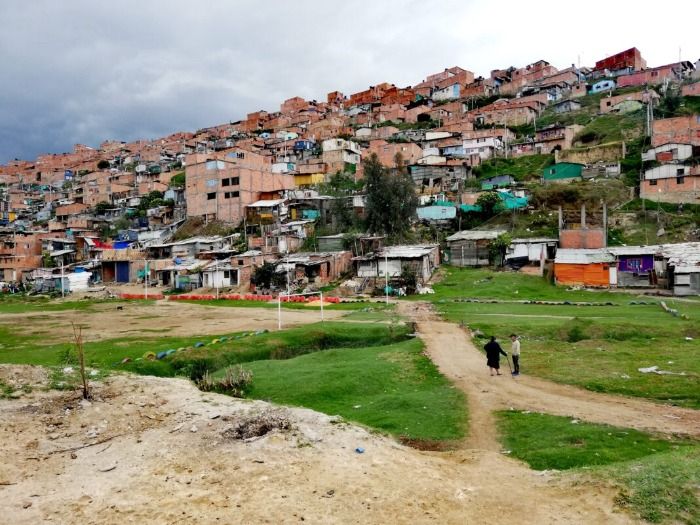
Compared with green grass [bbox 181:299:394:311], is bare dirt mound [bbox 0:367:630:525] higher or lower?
lower

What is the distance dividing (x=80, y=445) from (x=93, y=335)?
70.3ft

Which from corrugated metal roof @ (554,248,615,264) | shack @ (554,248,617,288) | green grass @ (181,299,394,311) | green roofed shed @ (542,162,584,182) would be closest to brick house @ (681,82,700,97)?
green roofed shed @ (542,162,584,182)

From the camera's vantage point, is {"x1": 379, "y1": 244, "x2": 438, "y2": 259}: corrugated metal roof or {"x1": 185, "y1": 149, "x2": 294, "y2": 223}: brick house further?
{"x1": 185, "y1": 149, "x2": 294, "y2": 223}: brick house

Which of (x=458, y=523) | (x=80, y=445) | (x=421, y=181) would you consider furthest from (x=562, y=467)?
(x=421, y=181)

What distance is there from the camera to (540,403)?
567 inches

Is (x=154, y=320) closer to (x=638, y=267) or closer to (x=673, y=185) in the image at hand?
(x=638, y=267)

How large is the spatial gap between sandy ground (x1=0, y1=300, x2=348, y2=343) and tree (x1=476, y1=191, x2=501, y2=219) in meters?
31.9

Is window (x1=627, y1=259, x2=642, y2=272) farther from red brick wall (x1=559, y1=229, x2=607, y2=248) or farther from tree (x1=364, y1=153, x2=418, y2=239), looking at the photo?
tree (x1=364, y1=153, x2=418, y2=239)

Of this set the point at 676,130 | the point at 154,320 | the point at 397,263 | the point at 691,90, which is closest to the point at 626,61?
the point at 691,90

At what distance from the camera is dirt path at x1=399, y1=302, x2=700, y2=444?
40.2ft

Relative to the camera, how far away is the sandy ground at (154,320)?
3136 cm

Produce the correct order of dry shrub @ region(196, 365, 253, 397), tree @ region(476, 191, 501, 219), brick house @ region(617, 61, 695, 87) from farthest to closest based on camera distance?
brick house @ region(617, 61, 695, 87), tree @ region(476, 191, 501, 219), dry shrub @ region(196, 365, 253, 397)

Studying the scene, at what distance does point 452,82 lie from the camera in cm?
12862

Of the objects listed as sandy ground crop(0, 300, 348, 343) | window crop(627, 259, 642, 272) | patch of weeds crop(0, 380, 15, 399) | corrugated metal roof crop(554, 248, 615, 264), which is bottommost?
sandy ground crop(0, 300, 348, 343)
